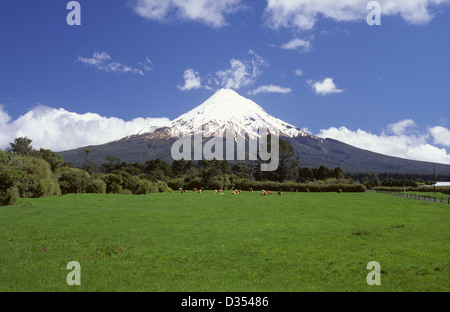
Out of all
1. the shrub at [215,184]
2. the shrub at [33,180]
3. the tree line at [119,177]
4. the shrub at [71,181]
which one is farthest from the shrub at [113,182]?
the shrub at [215,184]

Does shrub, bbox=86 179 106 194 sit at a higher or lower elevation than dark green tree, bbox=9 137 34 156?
lower

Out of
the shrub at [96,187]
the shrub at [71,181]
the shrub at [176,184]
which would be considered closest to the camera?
the shrub at [71,181]

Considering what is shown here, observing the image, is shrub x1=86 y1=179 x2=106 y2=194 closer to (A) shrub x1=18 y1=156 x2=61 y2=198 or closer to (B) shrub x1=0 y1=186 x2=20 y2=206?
(A) shrub x1=18 y1=156 x2=61 y2=198

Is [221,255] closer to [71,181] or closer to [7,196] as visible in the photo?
[7,196]

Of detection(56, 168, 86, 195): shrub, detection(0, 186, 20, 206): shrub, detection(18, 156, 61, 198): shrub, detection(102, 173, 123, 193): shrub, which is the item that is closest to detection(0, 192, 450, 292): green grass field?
detection(0, 186, 20, 206): shrub

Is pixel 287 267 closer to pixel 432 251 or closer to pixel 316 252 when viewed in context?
pixel 316 252

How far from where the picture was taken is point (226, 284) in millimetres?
9961

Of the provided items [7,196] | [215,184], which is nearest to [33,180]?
[7,196]

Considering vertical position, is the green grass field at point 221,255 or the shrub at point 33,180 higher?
the shrub at point 33,180

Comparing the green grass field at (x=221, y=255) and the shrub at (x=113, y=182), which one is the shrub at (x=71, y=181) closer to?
the shrub at (x=113, y=182)

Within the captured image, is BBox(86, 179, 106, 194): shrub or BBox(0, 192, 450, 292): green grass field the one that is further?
BBox(86, 179, 106, 194): shrub

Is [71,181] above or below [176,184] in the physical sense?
above
